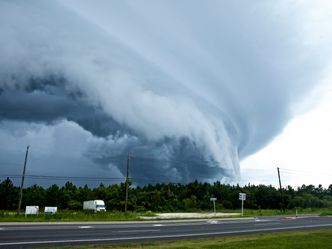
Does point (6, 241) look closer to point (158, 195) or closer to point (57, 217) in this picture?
point (57, 217)

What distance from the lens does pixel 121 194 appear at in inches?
4355

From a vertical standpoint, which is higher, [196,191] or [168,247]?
[196,191]

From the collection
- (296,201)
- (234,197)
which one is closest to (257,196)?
(234,197)

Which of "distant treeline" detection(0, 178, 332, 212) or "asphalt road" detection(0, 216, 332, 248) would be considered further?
"distant treeline" detection(0, 178, 332, 212)

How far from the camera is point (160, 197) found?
11281cm

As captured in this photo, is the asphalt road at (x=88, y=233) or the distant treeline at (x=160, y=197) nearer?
the asphalt road at (x=88, y=233)

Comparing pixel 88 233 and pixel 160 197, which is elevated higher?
pixel 160 197

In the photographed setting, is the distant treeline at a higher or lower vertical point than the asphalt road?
higher

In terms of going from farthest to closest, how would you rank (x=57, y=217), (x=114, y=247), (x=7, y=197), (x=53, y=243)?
1. (x=7, y=197)
2. (x=57, y=217)
3. (x=53, y=243)
4. (x=114, y=247)

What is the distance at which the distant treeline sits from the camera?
109 m

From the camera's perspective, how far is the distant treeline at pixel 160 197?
108875mm

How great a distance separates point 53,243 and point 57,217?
84.5 feet

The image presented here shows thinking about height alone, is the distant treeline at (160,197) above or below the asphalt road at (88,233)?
above

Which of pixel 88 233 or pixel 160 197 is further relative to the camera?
pixel 160 197
